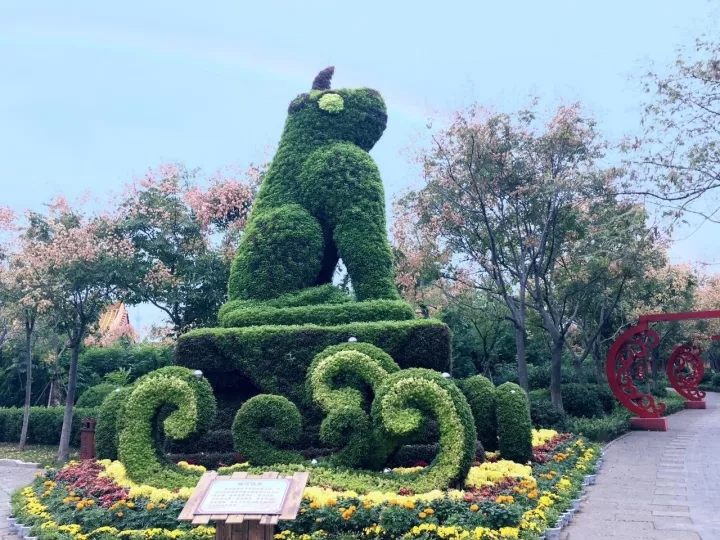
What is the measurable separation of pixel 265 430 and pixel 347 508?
7.24 ft

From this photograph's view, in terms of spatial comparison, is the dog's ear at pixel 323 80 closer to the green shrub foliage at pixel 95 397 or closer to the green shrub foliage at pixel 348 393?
the green shrub foliage at pixel 348 393

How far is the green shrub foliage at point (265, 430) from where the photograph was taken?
759cm

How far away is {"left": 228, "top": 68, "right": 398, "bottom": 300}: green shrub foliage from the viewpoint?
979cm

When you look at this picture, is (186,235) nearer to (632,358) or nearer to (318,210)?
(318,210)

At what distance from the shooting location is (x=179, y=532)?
566cm

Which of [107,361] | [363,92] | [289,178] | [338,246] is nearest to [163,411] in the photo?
[338,246]

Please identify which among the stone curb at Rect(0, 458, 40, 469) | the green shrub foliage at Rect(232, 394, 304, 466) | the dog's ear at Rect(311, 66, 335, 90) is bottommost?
the stone curb at Rect(0, 458, 40, 469)

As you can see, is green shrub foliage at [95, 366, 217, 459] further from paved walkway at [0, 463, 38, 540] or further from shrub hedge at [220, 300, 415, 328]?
shrub hedge at [220, 300, 415, 328]

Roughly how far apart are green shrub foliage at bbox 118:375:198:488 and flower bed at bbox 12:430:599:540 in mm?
252

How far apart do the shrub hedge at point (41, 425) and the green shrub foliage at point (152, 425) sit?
8.46 meters

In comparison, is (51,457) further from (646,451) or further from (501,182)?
(646,451)

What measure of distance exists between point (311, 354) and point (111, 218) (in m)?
7.29

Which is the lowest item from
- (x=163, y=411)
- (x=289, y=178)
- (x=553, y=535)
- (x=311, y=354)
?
(x=553, y=535)

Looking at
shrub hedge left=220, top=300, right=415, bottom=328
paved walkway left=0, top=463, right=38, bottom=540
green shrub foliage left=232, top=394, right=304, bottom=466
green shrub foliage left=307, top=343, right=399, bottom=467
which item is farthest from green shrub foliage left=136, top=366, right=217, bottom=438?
paved walkway left=0, top=463, right=38, bottom=540
